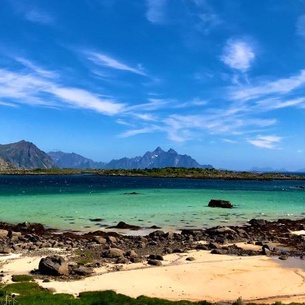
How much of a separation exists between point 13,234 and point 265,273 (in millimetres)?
26446

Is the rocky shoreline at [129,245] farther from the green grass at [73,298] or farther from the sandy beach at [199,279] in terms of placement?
the green grass at [73,298]

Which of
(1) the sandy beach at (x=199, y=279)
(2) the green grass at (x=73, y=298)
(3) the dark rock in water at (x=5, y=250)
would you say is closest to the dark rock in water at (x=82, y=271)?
(1) the sandy beach at (x=199, y=279)

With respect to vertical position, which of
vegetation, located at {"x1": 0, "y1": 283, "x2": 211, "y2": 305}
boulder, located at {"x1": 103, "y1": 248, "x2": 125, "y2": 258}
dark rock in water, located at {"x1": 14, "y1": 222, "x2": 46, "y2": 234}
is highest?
boulder, located at {"x1": 103, "y1": 248, "x2": 125, "y2": 258}

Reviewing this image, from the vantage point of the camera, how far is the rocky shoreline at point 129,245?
30375 millimetres

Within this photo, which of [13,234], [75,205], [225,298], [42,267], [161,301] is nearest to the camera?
[161,301]

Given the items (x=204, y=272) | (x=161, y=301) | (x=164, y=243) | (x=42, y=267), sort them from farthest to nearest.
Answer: (x=164, y=243)
(x=204, y=272)
(x=42, y=267)
(x=161, y=301)

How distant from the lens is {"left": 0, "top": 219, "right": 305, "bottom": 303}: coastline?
2400 cm

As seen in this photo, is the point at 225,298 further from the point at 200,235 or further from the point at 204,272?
the point at 200,235

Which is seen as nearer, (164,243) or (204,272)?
(204,272)

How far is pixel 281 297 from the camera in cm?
2297

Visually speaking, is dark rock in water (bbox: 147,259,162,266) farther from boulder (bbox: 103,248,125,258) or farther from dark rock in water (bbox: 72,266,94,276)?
dark rock in water (bbox: 72,266,94,276)

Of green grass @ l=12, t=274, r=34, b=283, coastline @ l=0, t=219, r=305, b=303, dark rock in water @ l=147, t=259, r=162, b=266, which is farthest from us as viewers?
dark rock in water @ l=147, t=259, r=162, b=266

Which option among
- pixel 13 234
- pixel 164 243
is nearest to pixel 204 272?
pixel 164 243

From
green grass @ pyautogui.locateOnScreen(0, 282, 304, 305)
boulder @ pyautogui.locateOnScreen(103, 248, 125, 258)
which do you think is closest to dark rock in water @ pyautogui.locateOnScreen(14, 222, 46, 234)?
boulder @ pyautogui.locateOnScreen(103, 248, 125, 258)
